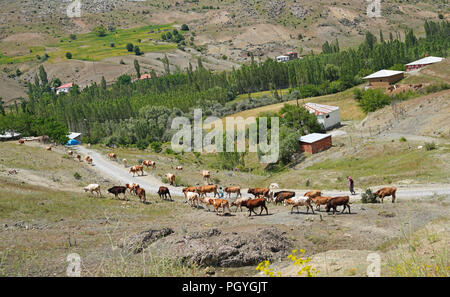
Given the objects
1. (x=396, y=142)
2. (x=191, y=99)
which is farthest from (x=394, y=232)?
(x=191, y=99)

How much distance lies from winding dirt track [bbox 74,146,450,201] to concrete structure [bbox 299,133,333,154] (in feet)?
82.5

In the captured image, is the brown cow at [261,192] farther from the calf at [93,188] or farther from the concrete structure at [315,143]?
the concrete structure at [315,143]

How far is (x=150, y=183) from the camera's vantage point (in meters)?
44.7

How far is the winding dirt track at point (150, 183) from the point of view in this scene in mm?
30672

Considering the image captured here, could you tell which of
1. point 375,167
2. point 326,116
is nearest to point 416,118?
point 326,116

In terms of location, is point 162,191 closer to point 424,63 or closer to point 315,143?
point 315,143

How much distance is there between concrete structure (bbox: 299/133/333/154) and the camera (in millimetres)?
64750

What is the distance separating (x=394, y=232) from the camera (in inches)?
805

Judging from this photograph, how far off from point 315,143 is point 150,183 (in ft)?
101

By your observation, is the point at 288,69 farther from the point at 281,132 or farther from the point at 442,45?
the point at 281,132

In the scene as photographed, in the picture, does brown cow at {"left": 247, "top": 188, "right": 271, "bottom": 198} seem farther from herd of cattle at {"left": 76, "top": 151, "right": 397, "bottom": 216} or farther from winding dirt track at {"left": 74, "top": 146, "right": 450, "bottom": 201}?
winding dirt track at {"left": 74, "top": 146, "right": 450, "bottom": 201}

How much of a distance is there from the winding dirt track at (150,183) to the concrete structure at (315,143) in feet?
82.5

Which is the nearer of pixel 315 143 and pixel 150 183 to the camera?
pixel 150 183

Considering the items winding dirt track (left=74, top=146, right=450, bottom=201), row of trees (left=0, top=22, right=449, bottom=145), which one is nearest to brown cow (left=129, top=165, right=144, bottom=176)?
winding dirt track (left=74, top=146, right=450, bottom=201)
